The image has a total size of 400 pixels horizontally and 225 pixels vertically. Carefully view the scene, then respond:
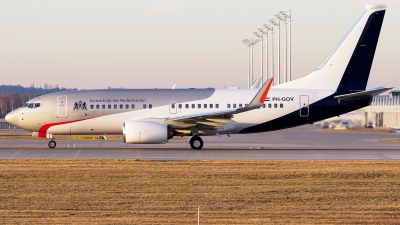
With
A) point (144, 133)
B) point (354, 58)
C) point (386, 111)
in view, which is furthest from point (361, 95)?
point (386, 111)

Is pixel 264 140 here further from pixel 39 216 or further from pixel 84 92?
pixel 39 216

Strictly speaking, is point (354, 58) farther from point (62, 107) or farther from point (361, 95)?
point (62, 107)

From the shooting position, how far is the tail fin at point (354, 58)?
36281mm

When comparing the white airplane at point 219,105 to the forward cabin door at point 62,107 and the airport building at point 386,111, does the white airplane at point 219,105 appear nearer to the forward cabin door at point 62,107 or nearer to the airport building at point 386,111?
the forward cabin door at point 62,107

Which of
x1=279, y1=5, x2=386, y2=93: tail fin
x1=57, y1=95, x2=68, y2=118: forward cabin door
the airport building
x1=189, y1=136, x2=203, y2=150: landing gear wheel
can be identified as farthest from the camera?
the airport building

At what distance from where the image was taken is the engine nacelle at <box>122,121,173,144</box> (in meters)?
35.2

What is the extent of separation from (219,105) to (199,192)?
57.0 ft

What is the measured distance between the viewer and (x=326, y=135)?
173ft

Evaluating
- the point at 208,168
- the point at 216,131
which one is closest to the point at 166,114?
the point at 216,131

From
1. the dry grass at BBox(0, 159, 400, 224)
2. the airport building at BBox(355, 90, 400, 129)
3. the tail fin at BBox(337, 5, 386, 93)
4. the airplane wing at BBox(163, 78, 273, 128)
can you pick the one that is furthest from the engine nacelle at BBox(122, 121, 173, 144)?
the airport building at BBox(355, 90, 400, 129)

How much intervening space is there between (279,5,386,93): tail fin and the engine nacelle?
8.37m

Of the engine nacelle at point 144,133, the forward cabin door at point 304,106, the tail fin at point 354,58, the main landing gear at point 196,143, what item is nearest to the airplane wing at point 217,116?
the main landing gear at point 196,143

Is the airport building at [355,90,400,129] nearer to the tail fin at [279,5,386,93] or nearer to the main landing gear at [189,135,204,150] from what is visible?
the tail fin at [279,5,386,93]

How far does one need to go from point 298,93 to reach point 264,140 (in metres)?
10.6
